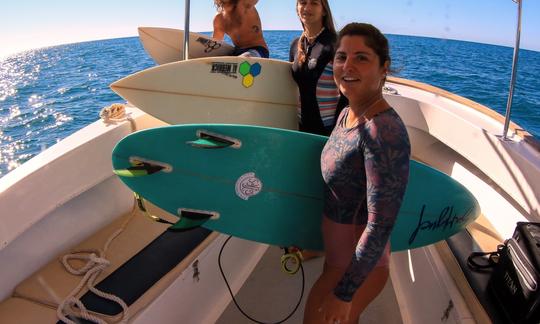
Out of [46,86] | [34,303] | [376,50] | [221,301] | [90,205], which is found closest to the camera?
[376,50]

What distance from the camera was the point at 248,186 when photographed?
1.55 m

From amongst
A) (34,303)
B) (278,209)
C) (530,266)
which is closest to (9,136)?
(34,303)

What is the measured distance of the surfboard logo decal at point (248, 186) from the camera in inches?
60.2

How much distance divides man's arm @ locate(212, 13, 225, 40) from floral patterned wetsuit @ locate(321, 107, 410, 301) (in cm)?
187

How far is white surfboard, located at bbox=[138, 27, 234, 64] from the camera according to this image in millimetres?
2793

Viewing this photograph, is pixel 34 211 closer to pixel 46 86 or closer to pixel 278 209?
pixel 278 209

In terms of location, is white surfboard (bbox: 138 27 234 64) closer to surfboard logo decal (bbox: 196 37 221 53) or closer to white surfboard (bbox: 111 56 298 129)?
Answer: surfboard logo decal (bbox: 196 37 221 53)

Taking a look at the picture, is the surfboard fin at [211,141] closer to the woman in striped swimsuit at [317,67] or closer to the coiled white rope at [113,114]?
the woman in striped swimsuit at [317,67]

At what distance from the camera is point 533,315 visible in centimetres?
113

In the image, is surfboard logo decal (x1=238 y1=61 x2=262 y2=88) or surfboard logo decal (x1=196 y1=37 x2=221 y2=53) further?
surfboard logo decal (x1=196 y1=37 x2=221 y2=53)

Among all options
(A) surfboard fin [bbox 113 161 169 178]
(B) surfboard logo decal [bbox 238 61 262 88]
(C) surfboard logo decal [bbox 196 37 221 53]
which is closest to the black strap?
(A) surfboard fin [bbox 113 161 169 178]

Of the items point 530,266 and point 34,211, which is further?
point 34,211

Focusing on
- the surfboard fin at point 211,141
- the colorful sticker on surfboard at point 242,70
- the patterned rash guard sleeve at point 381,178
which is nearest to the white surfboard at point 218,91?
the colorful sticker on surfboard at point 242,70

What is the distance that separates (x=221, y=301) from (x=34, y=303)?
889 mm
